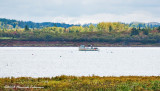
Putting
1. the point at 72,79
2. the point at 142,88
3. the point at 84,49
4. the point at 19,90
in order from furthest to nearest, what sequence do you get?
1. the point at 84,49
2. the point at 72,79
3. the point at 142,88
4. the point at 19,90

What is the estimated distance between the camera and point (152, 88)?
2369cm

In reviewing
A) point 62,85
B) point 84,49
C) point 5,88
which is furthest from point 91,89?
point 84,49

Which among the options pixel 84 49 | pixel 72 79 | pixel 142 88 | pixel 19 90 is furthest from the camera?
pixel 84 49

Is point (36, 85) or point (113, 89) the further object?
point (36, 85)

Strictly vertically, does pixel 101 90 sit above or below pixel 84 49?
above

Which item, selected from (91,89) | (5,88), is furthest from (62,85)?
(5,88)

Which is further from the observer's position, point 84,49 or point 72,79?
point 84,49

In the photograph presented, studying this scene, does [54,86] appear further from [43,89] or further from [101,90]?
[101,90]

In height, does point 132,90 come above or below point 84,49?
above

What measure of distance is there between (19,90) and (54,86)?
110 inches

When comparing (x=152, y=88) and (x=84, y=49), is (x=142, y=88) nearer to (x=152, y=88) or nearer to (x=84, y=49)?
(x=152, y=88)

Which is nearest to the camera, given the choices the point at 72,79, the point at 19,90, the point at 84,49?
the point at 19,90

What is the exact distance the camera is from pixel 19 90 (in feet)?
71.6

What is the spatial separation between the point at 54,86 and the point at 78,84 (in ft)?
6.47
